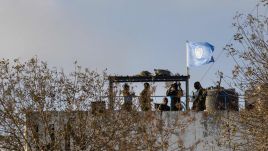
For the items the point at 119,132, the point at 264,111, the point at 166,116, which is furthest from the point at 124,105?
the point at 264,111

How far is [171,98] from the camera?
28.2 m

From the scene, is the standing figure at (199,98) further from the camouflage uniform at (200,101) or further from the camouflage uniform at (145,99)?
the camouflage uniform at (145,99)

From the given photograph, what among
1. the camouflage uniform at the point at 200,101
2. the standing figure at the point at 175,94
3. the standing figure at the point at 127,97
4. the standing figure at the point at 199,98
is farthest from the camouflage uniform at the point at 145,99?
the camouflage uniform at the point at 200,101

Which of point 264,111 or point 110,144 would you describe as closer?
point 264,111

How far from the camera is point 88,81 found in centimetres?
2634

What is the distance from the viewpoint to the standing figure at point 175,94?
27.4m

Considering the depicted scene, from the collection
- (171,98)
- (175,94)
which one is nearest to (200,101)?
(171,98)

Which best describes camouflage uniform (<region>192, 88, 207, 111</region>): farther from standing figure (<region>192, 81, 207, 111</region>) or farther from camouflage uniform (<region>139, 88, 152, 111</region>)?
camouflage uniform (<region>139, 88, 152, 111</region>)

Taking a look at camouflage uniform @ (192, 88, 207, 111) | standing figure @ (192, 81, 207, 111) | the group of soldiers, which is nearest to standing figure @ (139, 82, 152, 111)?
the group of soldiers

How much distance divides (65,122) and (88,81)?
1.45 meters

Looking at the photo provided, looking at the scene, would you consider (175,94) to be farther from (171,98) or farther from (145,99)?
(145,99)

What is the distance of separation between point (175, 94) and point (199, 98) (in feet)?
4.29

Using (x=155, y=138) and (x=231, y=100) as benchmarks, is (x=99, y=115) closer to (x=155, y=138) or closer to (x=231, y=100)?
(x=155, y=138)

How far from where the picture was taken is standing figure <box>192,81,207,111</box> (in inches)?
1077
